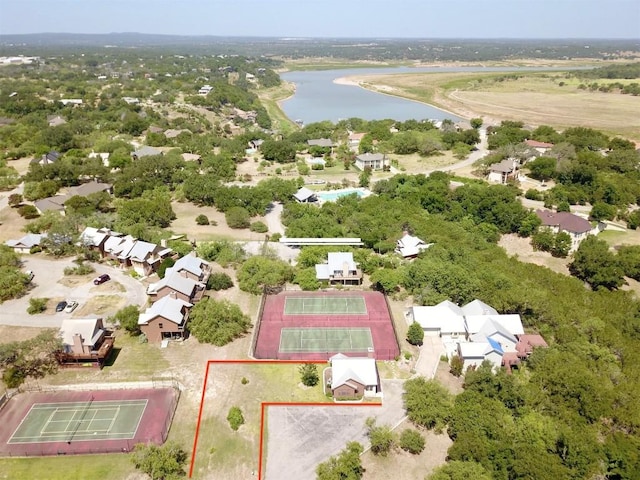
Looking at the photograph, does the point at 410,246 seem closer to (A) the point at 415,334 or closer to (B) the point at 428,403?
(A) the point at 415,334

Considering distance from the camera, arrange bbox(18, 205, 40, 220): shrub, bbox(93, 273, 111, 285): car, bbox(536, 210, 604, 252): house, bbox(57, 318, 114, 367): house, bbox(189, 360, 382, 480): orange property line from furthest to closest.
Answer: bbox(18, 205, 40, 220): shrub → bbox(536, 210, 604, 252): house → bbox(93, 273, 111, 285): car → bbox(57, 318, 114, 367): house → bbox(189, 360, 382, 480): orange property line

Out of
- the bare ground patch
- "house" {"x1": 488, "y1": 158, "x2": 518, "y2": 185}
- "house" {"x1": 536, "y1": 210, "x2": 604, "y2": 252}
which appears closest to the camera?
the bare ground patch

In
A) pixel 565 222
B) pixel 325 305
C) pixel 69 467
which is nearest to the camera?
pixel 69 467

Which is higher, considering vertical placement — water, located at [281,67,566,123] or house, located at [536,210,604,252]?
water, located at [281,67,566,123]

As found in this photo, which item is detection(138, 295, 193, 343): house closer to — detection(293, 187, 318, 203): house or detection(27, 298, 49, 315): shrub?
detection(27, 298, 49, 315): shrub

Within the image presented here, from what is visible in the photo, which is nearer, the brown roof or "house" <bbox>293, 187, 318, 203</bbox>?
the brown roof

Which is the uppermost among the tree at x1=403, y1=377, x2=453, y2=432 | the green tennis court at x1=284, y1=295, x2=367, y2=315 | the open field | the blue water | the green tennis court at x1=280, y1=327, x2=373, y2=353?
the open field

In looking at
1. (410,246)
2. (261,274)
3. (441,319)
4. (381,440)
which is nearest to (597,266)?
(410,246)

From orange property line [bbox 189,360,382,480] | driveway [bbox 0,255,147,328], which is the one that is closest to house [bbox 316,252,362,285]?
orange property line [bbox 189,360,382,480]
